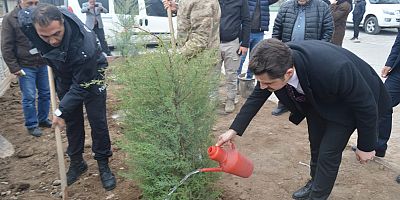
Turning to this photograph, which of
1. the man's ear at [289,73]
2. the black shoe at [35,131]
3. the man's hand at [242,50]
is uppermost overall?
the man's ear at [289,73]

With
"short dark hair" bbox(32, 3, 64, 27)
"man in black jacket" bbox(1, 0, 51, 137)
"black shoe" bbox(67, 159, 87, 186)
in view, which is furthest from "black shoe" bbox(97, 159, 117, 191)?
"man in black jacket" bbox(1, 0, 51, 137)

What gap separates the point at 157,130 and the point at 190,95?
34cm

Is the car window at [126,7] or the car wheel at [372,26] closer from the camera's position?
the car window at [126,7]

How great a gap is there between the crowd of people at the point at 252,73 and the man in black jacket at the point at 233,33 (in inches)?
0.5

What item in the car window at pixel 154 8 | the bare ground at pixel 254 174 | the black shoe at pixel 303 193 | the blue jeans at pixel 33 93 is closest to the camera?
the black shoe at pixel 303 193

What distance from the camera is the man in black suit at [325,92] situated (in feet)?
6.55

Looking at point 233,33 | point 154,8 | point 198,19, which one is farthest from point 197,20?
point 154,8

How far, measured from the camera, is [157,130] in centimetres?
Result: 257

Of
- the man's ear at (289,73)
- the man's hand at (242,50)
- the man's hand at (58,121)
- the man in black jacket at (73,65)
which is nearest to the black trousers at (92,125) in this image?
the man in black jacket at (73,65)

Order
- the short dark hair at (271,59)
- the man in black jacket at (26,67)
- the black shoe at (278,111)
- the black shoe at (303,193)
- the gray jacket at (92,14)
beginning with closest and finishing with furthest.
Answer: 1. the short dark hair at (271,59)
2. the black shoe at (303,193)
3. the man in black jacket at (26,67)
4. the black shoe at (278,111)
5. the gray jacket at (92,14)

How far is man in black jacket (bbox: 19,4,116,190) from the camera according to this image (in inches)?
105

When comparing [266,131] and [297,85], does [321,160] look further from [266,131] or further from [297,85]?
[266,131]

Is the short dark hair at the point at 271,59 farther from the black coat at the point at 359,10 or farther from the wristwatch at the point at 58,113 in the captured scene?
the black coat at the point at 359,10

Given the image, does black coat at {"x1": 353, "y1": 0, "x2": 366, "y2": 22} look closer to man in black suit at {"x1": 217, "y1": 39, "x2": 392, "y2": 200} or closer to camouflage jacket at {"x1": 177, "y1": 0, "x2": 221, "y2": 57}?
camouflage jacket at {"x1": 177, "y1": 0, "x2": 221, "y2": 57}
